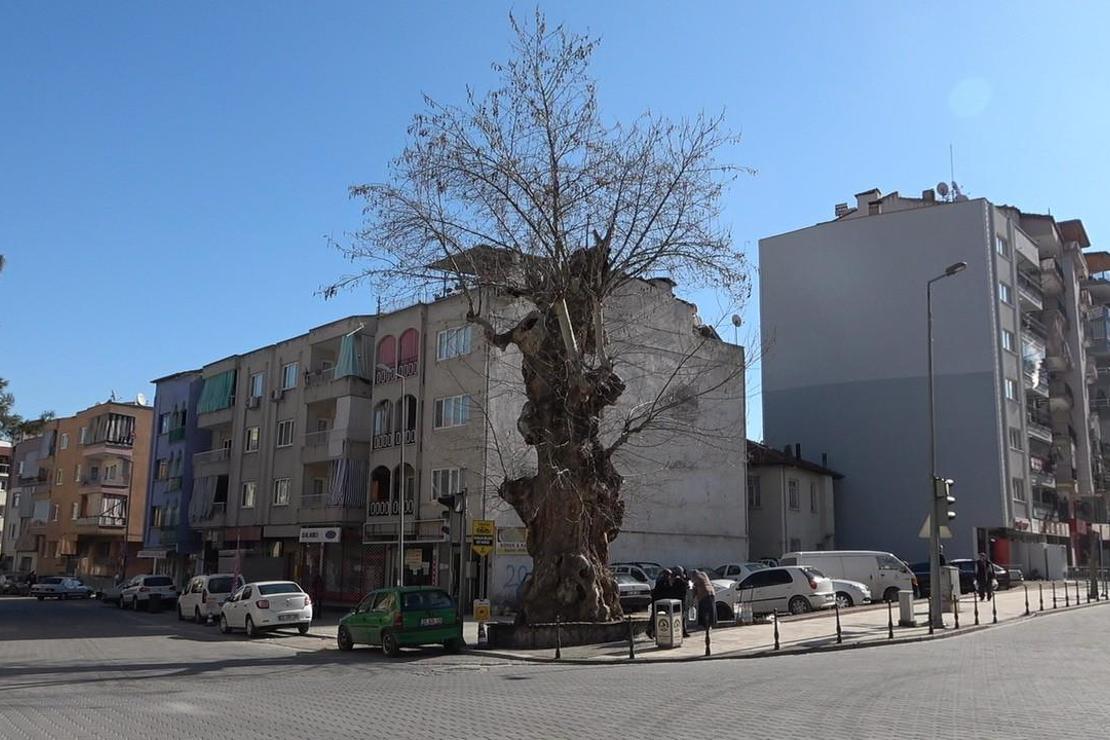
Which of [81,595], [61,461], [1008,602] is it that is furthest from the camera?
[61,461]

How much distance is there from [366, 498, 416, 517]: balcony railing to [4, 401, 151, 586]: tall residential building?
30.5 metres

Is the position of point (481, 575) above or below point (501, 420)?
below

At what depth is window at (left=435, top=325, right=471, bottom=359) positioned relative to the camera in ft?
121

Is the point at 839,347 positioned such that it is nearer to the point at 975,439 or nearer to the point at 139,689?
the point at 975,439

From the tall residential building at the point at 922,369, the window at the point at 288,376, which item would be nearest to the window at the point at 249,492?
the window at the point at 288,376

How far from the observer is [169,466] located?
5747cm

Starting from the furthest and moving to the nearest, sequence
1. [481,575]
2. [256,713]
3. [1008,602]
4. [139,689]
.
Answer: [481,575], [1008,602], [139,689], [256,713]

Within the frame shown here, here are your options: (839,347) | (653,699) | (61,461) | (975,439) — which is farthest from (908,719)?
(61,461)

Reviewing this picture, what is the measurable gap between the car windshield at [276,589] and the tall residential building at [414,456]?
16.4 ft

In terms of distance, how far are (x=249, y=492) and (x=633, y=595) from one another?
25403 millimetres

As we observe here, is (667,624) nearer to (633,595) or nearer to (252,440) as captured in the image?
(633,595)

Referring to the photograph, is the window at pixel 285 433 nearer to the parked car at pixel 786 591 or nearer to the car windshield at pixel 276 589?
the car windshield at pixel 276 589

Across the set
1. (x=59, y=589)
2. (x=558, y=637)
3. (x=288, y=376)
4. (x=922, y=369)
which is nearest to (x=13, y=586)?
(x=59, y=589)

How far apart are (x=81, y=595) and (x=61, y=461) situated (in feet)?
71.1
